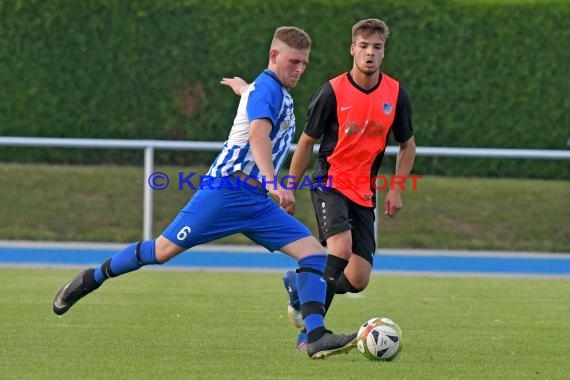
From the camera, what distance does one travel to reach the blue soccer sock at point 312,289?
7.40 m

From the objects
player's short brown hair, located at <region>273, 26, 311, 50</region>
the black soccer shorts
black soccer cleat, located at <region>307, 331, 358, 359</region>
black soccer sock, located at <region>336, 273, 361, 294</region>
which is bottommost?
black soccer sock, located at <region>336, 273, 361, 294</region>

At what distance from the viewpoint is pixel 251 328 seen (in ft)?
29.3

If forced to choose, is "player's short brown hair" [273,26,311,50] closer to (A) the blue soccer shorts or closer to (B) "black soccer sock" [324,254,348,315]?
(A) the blue soccer shorts

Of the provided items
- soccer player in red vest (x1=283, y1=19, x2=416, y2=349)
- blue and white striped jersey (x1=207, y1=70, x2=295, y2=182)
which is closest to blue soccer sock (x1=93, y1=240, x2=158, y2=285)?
blue and white striped jersey (x1=207, y1=70, x2=295, y2=182)

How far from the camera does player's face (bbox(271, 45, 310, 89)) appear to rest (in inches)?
295

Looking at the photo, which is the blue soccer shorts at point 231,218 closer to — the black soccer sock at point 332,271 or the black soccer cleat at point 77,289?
the black soccer sock at point 332,271

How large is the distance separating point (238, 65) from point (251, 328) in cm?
1079

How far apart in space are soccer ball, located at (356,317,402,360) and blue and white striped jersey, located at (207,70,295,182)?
3.66 feet

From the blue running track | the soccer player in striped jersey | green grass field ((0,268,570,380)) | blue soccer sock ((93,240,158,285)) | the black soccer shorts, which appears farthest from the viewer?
the blue running track

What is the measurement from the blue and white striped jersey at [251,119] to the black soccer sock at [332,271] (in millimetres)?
879

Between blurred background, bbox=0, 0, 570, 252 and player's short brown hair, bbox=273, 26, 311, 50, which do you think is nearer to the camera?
player's short brown hair, bbox=273, 26, 311, 50

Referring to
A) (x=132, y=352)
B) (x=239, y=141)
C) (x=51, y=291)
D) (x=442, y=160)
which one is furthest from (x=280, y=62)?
(x=442, y=160)

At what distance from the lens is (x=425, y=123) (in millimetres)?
19312

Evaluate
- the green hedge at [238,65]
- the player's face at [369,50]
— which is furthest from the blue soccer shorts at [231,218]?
the green hedge at [238,65]
